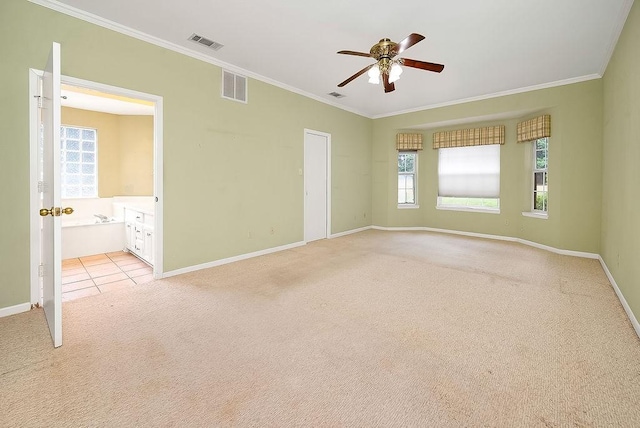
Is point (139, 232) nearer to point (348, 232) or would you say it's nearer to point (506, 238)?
point (348, 232)

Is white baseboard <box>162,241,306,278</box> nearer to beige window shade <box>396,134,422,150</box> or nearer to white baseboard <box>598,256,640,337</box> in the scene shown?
beige window shade <box>396,134,422,150</box>

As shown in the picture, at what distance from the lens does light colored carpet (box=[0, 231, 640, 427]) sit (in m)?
1.45

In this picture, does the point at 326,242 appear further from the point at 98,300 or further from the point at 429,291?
the point at 98,300

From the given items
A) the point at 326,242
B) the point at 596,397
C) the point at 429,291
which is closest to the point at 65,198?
the point at 326,242

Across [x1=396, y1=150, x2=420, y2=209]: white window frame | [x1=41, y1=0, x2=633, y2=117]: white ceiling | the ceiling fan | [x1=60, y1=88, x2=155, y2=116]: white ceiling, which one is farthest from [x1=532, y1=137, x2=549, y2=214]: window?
[x1=60, y1=88, x2=155, y2=116]: white ceiling

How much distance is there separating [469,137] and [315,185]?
145 inches

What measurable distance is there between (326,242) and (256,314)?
3268mm

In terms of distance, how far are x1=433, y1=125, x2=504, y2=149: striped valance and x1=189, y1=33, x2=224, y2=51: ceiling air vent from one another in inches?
207

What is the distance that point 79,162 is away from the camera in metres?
5.76

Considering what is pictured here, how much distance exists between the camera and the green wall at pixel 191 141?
256 cm

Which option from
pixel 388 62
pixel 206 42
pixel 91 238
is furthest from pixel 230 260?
pixel 388 62

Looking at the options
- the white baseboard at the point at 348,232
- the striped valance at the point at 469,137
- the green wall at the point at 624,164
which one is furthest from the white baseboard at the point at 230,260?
the green wall at the point at 624,164

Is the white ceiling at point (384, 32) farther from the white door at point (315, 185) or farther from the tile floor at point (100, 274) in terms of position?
the tile floor at point (100, 274)

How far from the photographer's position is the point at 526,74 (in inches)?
177
